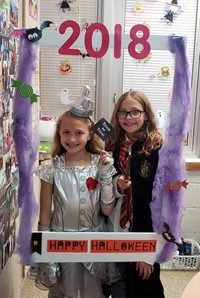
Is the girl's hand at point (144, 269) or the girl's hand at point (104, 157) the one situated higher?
the girl's hand at point (104, 157)

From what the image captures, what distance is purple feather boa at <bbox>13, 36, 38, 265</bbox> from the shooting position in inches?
41.6

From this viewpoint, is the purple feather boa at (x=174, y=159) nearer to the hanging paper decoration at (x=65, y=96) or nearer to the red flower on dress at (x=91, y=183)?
the red flower on dress at (x=91, y=183)

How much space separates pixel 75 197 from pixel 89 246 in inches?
7.0

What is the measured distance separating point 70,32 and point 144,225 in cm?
74

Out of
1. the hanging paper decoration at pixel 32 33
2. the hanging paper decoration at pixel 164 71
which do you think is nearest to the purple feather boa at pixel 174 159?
the hanging paper decoration at pixel 32 33

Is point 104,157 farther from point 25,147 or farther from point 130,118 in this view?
point 25,147

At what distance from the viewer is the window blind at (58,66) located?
168 centimetres

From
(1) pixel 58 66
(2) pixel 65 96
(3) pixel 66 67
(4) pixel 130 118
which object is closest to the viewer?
(4) pixel 130 118

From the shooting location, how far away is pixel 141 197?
133cm

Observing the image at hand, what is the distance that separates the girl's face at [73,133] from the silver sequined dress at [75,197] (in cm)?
8

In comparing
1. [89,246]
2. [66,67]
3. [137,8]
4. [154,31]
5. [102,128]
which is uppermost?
[137,8]

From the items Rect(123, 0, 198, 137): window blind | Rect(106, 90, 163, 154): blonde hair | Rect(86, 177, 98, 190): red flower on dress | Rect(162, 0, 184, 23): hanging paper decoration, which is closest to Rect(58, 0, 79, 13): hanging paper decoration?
Rect(123, 0, 198, 137): window blind

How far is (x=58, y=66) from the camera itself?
188cm

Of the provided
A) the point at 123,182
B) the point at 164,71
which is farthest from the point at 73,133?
the point at 164,71
